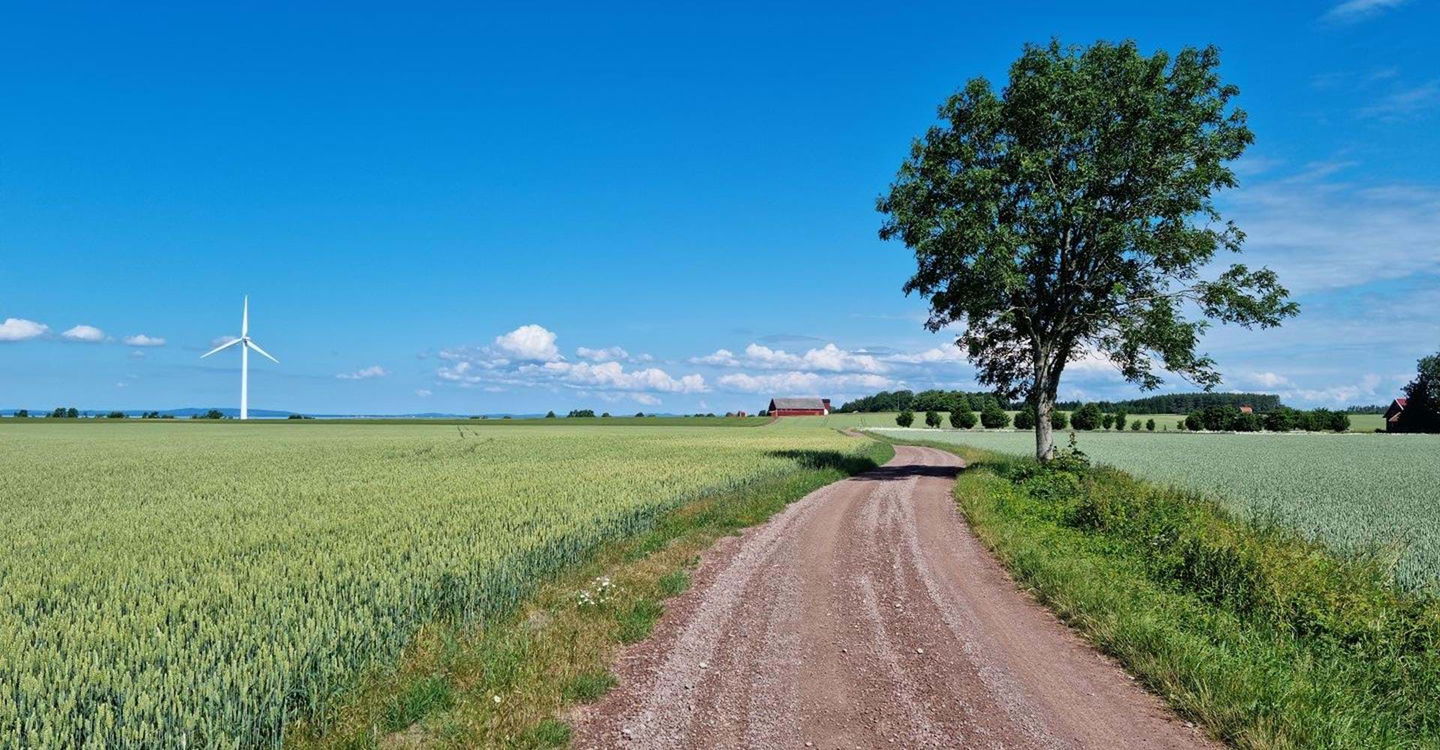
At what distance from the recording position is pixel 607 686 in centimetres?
730

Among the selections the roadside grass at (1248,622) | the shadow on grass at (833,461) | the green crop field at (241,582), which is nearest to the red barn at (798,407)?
the shadow on grass at (833,461)

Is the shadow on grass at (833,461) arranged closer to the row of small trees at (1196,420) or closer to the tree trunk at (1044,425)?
the tree trunk at (1044,425)

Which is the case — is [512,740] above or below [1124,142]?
below

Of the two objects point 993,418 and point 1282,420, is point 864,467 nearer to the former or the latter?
point 993,418

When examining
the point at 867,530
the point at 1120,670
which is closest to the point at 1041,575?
the point at 1120,670

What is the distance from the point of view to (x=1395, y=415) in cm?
11975

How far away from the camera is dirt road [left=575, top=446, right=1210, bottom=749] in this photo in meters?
6.27

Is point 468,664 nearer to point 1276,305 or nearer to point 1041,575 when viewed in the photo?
point 1041,575

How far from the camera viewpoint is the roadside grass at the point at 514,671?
6199mm

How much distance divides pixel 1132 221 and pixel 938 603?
23696 millimetres

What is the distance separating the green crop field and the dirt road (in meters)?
3.03

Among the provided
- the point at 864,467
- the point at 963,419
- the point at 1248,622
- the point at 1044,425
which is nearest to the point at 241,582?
the point at 1248,622

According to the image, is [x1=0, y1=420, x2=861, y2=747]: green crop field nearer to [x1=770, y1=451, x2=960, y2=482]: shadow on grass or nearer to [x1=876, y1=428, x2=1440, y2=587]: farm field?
[x1=770, y1=451, x2=960, y2=482]: shadow on grass

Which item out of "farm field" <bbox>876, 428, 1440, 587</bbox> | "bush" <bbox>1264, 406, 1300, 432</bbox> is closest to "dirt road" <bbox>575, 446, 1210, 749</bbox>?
"farm field" <bbox>876, 428, 1440, 587</bbox>
